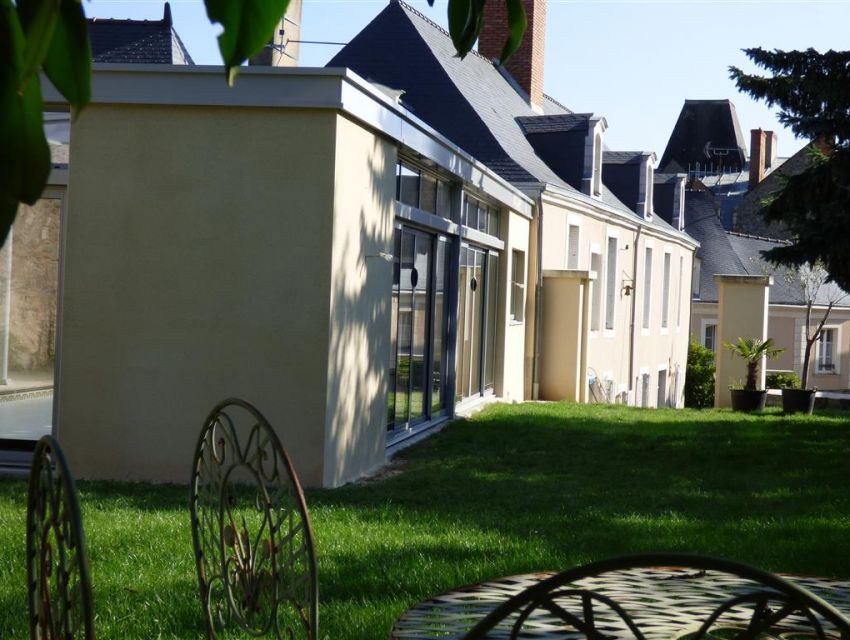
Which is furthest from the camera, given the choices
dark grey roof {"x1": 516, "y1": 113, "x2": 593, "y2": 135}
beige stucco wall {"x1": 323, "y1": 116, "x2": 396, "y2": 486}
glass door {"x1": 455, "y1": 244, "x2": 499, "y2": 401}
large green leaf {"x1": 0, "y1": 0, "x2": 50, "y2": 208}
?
dark grey roof {"x1": 516, "y1": 113, "x2": 593, "y2": 135}

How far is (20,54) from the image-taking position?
2.31 ft

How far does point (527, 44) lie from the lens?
2675 centimetres

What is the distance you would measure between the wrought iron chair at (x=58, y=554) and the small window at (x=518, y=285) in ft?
55.6

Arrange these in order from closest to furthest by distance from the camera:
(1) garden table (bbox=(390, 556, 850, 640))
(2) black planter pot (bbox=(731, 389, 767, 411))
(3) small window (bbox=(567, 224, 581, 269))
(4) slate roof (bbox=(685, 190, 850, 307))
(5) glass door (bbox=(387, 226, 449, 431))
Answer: (1) garden table (bbox=(390, 556, 850, 640)) → (5) glass door (bbox=(387, 226, 449, 431)) → (2) black planter pot (bbox=(731, 389, 767, 411)) → (3) small window (bbox=(567, 224, 581, 269)) → (4) slate roof (bbox=(685, 190, 850, 307))

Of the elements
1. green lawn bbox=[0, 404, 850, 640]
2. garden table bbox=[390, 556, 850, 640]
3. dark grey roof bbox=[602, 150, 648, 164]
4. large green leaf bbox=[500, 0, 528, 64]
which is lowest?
green lawn bbox=[0, 404, 850, 640]

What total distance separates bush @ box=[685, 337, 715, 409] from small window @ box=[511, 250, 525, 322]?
15181mm

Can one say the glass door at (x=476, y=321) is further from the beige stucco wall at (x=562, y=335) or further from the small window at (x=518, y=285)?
the beige stucco wall at (x=562, y=335)

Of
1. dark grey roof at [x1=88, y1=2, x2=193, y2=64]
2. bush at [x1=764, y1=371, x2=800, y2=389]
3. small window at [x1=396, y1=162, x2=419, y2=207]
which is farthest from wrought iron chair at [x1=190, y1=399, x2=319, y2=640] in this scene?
bush at [x1=764, y1=371, x2=800, y2=389]

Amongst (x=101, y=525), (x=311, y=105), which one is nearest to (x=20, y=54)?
(x=101, y=525)

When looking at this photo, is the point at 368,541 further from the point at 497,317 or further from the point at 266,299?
the point at 497,317

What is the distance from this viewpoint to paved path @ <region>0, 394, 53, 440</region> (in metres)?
9.51

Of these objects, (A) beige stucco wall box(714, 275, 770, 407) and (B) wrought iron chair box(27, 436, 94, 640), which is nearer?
(B) wrought iron chair box(27, 436, 94, 640)

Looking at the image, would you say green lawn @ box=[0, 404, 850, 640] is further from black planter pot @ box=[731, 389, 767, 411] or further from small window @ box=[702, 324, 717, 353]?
small window @ box=[702, 324, 717, 353]

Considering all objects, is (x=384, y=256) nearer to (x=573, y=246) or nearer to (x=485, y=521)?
(x=485, y=521)
